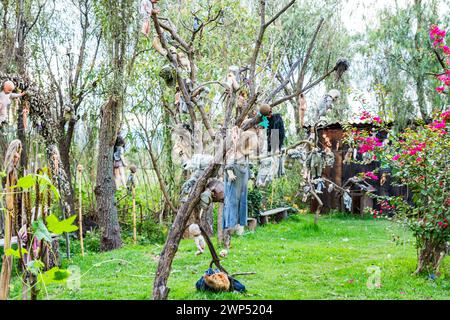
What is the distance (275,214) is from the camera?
11172mm

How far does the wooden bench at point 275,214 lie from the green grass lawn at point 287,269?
115 cm

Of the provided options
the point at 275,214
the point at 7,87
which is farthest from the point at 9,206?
the point at 275,214

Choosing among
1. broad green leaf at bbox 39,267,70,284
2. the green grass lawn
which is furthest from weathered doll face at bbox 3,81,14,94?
broad green leaf at bbox 39,267,70,284

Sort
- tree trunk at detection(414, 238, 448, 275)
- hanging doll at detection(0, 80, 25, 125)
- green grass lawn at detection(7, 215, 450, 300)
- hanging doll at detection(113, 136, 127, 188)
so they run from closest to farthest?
hanging doll at detection(0, 80, 25, 125) < green grass lawn at detection(7, 215, 450, 300) < tree trunk at detection(414, 238, 448, 275) < hanging doll at detection(113, 136, 127, 188)

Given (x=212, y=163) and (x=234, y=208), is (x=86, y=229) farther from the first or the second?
(x=212, y=163)

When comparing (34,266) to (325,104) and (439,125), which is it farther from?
(325,104)

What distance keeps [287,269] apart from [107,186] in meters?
3.59

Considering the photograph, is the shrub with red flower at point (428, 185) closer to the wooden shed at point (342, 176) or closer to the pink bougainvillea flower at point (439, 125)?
the pink bougainvillea flower at point (439, 125)

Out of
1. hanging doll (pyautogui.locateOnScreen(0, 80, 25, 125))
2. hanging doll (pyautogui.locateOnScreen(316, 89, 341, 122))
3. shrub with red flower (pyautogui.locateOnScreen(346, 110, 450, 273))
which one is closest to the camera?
hanging doll (pyautogui.locateOnScreen(0, 80, 25, 125))

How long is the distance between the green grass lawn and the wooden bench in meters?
1.15

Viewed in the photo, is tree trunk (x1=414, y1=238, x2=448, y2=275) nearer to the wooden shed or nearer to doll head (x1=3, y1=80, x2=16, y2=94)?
doll head (x1=3, y1=80, x2=16, y2=94)

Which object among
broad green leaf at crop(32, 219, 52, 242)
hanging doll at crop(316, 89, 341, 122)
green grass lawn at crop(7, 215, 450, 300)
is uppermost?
hanging doll at crop(316, 89, 341, 122)

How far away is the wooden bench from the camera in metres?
10.7

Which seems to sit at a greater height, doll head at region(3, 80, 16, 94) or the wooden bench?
doll head at region(3, 80, 16, 94)
